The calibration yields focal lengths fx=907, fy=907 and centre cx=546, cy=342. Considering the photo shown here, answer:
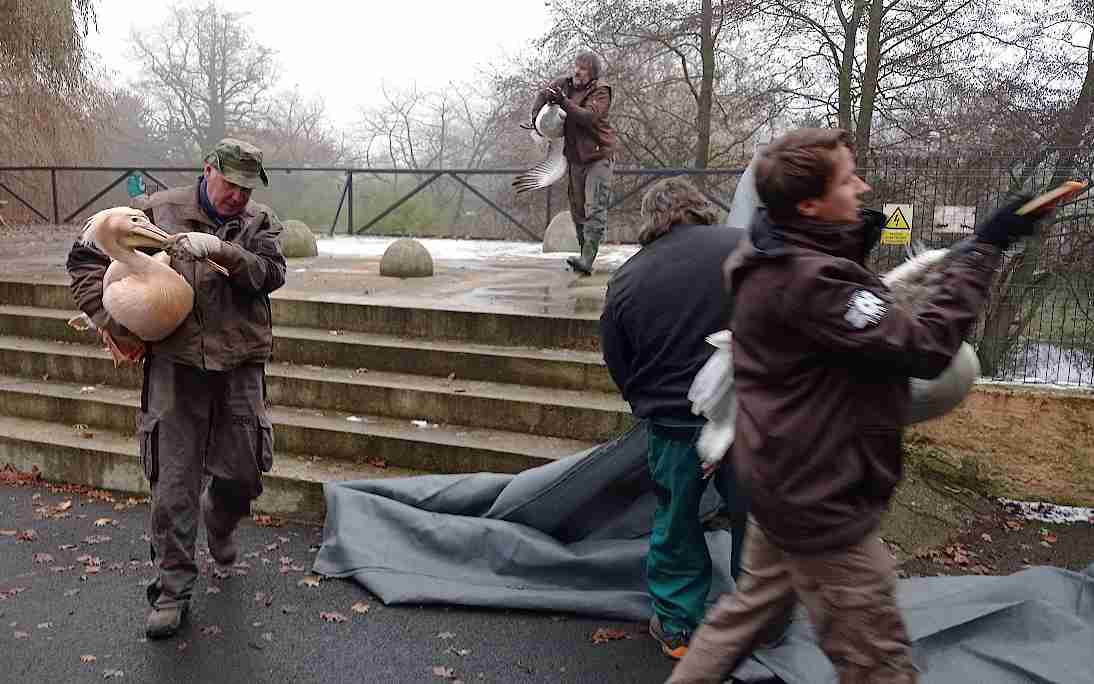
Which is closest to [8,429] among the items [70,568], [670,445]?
[70,568]

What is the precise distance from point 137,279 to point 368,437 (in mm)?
2005

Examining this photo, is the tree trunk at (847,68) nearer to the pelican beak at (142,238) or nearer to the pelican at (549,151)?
the pelican at (549,151)

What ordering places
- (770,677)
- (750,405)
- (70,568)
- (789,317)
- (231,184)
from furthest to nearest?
(70,568), (231,184), (770,677), (750,405), (789,317)

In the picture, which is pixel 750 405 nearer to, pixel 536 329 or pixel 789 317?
pixel 789 317

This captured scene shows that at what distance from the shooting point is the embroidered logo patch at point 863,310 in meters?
1.87

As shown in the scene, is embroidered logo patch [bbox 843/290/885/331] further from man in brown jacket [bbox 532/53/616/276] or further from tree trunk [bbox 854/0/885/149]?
tree trunk [bbox 854/0/885/149]

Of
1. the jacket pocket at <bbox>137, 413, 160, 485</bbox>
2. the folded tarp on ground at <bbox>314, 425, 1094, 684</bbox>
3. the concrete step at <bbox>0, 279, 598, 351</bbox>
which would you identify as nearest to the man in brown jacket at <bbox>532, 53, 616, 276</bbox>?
the concrete step at <bbox>0, 279, 598, 351</bbox>

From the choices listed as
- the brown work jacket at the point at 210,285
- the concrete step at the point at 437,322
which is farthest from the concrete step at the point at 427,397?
the brown work jacket at the point at 210,285

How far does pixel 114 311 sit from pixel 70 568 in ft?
4.96

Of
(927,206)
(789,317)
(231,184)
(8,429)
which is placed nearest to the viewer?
(789,317)

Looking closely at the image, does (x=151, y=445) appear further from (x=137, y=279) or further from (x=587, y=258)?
(x=587, y=258)

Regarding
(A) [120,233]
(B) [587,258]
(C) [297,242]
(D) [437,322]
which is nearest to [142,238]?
(A) [120,233]

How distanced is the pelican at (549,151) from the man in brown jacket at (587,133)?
0.06 metres

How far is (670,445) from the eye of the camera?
3121mm
